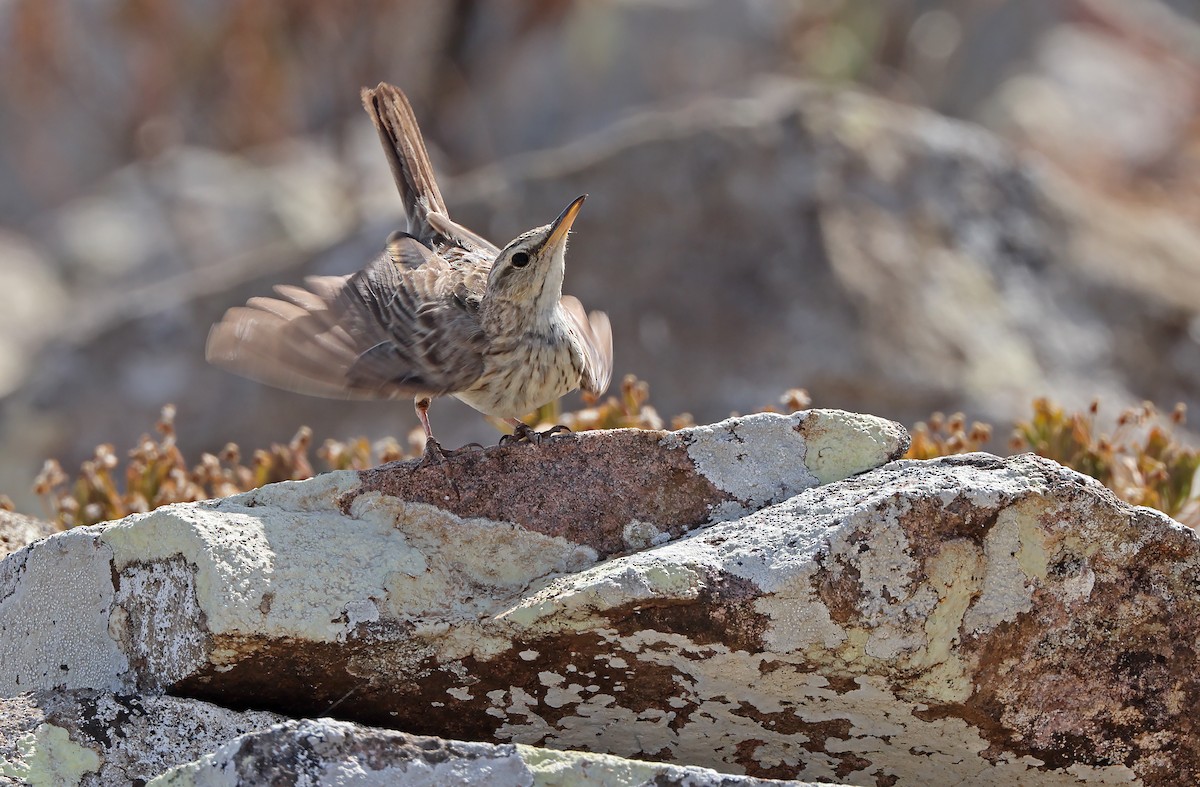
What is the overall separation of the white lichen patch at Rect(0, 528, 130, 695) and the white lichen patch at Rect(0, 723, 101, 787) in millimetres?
241

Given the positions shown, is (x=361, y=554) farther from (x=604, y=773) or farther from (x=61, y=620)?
(x=604, y=773)

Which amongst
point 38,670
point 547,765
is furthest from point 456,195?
point 547,765

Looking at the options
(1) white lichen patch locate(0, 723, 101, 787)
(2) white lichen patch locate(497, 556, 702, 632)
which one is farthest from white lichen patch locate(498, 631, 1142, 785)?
(1) white lichen patch locate(0, 723, 101, 787)

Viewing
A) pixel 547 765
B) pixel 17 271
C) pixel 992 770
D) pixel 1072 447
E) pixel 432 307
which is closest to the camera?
pixel 547 765

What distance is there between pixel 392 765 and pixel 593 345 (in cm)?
241

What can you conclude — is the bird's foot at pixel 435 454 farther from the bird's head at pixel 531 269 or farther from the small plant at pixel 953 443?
the small plant at pixel 953 443

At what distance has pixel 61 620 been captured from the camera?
3592 millimetres

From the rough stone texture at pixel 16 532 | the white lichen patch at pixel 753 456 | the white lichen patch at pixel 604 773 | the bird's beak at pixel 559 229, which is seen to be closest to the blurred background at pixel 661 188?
the bird's beak at pixel 559 229

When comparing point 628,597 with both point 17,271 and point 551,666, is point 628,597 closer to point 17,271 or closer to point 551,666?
point 551,666

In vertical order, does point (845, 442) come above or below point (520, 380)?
below

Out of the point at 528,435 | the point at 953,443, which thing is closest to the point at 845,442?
the point at 528,435

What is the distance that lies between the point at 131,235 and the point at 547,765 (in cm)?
1425

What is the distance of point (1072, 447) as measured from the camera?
17.2 ft

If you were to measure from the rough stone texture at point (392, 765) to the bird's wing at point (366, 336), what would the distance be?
1.46 m
